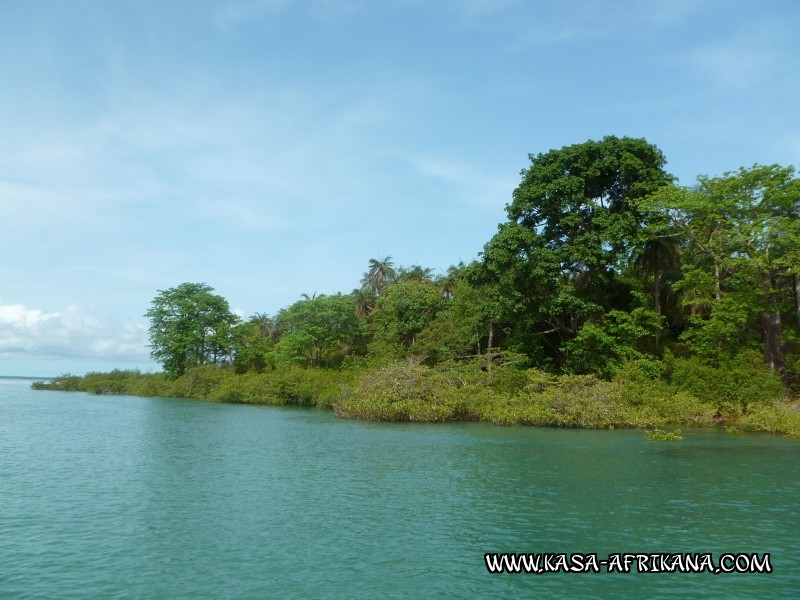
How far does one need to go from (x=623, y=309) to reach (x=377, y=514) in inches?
1248

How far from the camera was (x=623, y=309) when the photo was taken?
42094 mm

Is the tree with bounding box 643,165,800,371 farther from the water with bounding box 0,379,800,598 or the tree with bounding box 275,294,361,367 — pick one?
the tree with bounding box 275,294,361,367

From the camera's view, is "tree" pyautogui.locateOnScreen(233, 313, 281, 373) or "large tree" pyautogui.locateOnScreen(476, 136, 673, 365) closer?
"large tree" pyautogui.locateOnScreen(476, 136, 673, 365)

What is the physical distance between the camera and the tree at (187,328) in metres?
74.4

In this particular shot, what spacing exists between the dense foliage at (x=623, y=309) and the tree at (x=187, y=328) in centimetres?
3001

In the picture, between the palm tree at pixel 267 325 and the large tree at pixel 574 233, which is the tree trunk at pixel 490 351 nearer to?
the large tree at pixel 574 233

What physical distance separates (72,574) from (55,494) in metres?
7.08

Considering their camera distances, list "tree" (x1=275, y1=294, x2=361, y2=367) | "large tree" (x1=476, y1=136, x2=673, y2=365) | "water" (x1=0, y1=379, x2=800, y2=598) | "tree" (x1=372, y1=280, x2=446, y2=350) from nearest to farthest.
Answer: "water" (x1=0, y1=379, x2=800, y2=598)
"large tree" (x1=476, y1=136, x2=673, y2=365)
"tree" (x1=372, y1=280, x2=446, y2=350)
"tree" (x1=275, y1=294, x2=361, y2=367)

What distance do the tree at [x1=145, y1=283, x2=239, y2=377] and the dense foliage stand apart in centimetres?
3001

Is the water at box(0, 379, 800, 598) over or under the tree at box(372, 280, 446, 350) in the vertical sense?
under

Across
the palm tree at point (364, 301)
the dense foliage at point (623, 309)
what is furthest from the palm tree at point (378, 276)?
the dense foliage at point (623, 309)

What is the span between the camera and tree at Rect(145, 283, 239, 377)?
244 ft

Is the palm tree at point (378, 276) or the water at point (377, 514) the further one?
the palm tree at point (378, 276)

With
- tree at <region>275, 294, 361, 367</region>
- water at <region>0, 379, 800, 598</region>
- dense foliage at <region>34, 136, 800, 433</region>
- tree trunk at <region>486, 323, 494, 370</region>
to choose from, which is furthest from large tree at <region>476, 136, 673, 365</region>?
tree at <region>275, 294, 361, 367</region>
